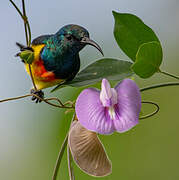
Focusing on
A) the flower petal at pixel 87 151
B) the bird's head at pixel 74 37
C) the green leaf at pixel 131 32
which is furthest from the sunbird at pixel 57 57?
the flower petal at pixel 87 151

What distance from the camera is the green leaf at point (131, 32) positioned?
729 millimetres

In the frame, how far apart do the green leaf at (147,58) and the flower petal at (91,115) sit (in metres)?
0.11

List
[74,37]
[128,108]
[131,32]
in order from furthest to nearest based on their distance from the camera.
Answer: [74,37]
[131,32]
[128,108]

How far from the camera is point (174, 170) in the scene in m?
2.00

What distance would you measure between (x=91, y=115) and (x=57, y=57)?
372 mm

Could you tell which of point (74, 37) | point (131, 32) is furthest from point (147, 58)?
point (74, 37)

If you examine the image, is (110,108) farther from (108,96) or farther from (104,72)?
(104,72)

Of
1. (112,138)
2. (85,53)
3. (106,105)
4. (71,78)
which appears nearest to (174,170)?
(112,138)

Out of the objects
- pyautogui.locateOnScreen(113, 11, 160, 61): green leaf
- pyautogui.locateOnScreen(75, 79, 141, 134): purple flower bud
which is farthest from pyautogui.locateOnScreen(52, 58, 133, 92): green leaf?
pyautogui.locateOnScreen(75, 79, 141, 134): purple flower bud

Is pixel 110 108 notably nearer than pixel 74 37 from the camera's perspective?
Yes

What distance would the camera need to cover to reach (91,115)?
22.2 inches

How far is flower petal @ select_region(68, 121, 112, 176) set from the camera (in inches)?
24.3

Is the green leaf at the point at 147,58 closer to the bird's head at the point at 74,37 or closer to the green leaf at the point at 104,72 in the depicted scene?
the green leaf at the point at 104,72

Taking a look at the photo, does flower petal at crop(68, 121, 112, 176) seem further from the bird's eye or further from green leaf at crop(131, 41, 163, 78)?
the bird's eye
